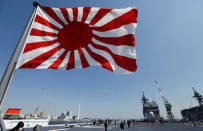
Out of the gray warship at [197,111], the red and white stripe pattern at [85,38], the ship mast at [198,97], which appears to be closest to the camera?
the red and white stripe pattern at [85,38]

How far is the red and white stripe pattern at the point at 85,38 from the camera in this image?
4633 mm

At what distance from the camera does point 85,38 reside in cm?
545

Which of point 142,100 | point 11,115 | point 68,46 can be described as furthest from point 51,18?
point 142,100

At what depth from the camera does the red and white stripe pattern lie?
15.2 feet

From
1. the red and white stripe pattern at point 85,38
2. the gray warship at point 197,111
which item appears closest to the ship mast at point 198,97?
the gray warship at point 197,111

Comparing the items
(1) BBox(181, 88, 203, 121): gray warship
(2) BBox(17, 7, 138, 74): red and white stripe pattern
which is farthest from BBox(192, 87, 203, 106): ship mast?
(2) BBox(17, 7, 138, 74): red and white stripe pattern

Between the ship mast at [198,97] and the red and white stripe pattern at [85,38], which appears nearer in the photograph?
the red and white stripe pattern at [85,38]

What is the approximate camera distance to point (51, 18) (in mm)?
4859

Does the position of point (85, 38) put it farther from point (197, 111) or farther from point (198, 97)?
point (198, 97)

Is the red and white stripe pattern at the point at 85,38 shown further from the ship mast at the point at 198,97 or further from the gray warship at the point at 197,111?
the ship mast at the point at 198,97

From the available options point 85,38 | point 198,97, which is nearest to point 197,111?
point 198,97

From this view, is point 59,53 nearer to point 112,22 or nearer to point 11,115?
point 112,22

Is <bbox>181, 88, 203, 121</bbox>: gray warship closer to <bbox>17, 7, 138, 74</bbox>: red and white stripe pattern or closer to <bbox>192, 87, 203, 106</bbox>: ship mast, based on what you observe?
<bbox>192, 87, 203, 106</bbox>: ship mast

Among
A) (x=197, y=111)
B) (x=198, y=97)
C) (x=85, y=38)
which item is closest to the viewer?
(x=85, y=38)
